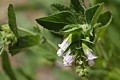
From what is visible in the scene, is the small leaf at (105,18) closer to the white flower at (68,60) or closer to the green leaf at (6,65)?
the white flower at (68,60)

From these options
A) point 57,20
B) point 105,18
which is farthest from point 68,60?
point 105,18

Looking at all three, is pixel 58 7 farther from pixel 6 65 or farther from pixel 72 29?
pixel 6 65

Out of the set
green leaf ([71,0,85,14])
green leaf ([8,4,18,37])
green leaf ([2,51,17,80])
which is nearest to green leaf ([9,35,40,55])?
green leaf ([8,4,18,37])

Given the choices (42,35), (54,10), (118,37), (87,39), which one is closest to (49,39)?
(42,35)

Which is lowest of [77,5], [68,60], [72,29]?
[68,60]

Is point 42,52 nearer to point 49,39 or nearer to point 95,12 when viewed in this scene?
point 49,39

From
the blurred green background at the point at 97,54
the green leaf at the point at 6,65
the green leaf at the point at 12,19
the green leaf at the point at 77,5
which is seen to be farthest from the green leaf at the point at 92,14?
the green leaf at the point at 6,65

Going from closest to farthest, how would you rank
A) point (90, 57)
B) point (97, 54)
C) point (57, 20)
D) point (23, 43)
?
1. point (90, 57)
2. point (57, 20)
3. point (23, 43)
4. point (97, 54)

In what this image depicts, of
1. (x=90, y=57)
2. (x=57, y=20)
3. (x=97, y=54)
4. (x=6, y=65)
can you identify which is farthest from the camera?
(x=6, y=65)
